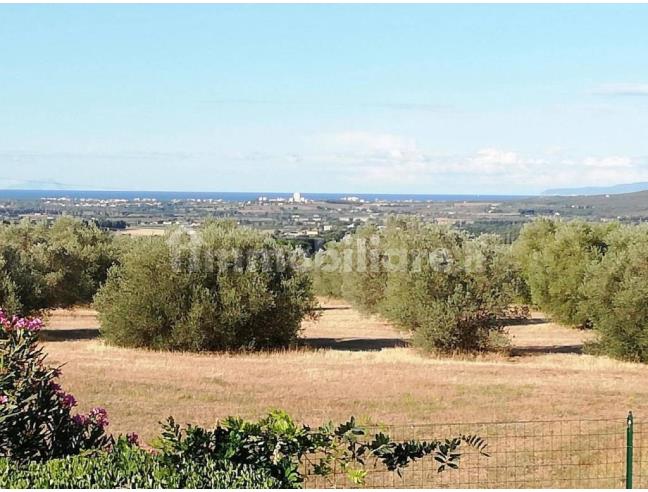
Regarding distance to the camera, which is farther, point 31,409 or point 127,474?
point 31,409

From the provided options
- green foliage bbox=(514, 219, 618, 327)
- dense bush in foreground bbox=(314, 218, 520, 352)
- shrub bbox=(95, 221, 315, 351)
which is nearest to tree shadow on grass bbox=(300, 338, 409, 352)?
dense bush in foreground bbox=(314, 218, 520, 352)

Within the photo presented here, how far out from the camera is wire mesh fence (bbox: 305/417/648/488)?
1059 centimetres

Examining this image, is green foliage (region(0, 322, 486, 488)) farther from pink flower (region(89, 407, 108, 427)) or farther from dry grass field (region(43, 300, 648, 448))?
dry grass field (region(43, 300, 648, 448))

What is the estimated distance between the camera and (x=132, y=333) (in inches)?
1225

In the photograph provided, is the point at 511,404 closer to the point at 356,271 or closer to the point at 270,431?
the point at 270,431

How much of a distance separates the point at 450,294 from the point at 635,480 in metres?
20.1

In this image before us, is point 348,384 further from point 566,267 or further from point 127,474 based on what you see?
point 566,267

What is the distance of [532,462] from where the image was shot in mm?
12125

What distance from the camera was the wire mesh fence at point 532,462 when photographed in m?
10.6

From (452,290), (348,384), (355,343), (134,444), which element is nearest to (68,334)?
(355,343)

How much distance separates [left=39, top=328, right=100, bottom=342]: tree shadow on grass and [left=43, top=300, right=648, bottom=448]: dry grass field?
8.01 feet

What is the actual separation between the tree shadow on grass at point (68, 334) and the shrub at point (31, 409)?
29.1 metres

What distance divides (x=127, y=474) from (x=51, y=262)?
37803 mm

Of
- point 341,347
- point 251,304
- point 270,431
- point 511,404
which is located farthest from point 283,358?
point 270,431
